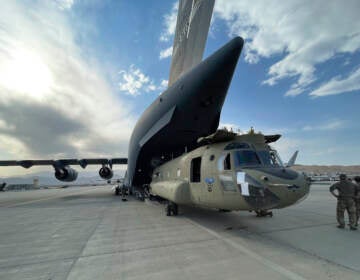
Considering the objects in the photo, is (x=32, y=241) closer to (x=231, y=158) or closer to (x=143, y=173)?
(x=231, y=158)

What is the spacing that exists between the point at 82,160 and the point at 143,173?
11002 millimetres

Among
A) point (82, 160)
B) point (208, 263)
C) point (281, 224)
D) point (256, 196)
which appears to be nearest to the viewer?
point (208, 263)

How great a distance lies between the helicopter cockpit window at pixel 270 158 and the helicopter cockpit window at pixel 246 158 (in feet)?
0.57

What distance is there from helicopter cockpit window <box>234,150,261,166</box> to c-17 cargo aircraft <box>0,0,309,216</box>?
0.02 m

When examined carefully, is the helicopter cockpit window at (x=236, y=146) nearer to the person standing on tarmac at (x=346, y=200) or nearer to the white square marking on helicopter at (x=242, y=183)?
the white square marking on helicopter at (x=242, y=183)

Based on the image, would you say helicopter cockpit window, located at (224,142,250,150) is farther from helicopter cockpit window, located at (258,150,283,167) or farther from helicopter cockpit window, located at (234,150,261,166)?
helicopter cockpit window, located at (258,150,283,167)

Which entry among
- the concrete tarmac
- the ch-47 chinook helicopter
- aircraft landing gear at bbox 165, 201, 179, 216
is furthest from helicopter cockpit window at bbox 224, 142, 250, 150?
aircraft landing gear at bbox 165, 201, 179, 216

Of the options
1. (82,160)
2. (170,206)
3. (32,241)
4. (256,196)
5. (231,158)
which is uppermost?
(82,160)

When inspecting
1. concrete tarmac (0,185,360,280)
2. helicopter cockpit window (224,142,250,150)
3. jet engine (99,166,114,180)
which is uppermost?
jet engine (99,166,114,180)

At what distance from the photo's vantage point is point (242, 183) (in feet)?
16.2

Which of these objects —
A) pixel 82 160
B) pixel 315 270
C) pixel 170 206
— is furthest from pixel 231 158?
pixel 82 160

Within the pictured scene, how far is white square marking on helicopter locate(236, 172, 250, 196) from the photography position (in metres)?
4.80

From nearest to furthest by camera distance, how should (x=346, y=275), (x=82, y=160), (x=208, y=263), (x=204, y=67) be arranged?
(x=346, y=275) → (x=208, y=263) → (x=204, y=67) → (x=82, y=160)

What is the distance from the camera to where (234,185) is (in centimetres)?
518
